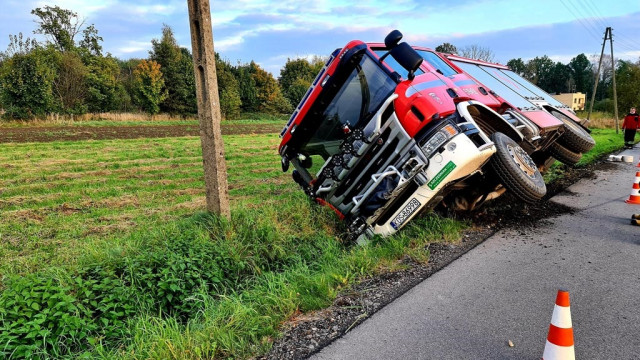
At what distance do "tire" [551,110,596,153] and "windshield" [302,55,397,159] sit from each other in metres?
4.16

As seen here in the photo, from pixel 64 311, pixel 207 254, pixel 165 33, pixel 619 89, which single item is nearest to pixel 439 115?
pixel 207 254

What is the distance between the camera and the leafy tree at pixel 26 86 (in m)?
24.3

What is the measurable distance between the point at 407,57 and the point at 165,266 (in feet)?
11.2

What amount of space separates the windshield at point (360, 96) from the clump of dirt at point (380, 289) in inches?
72.6

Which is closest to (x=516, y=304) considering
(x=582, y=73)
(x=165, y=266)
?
(x=165, y=266)

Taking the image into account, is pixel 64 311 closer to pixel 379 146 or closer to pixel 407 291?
pixel 407 291

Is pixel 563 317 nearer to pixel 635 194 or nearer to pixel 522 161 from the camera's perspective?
pixel 522 161

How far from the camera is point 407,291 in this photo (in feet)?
11.5

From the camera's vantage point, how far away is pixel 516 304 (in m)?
3.16

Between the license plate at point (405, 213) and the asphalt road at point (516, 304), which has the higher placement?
the license plate at point (405, 213)

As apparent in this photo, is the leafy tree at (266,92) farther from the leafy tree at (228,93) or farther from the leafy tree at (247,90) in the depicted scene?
the leafy tree at (228,93)

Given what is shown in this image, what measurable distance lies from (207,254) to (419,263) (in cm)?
234

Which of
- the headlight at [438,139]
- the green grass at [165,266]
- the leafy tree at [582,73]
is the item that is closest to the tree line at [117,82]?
the green grass at [165,266]

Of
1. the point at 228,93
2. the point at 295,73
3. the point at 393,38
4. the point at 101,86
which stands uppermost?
the point at 295,73
